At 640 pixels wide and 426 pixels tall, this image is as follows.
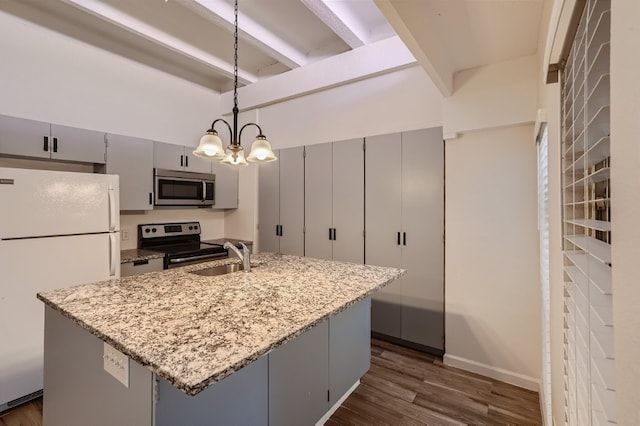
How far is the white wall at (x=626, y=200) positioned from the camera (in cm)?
42

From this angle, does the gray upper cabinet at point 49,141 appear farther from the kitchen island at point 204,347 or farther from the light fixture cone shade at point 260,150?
the light fixture cone shade at point 260,150

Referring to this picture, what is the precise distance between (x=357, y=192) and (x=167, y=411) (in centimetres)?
252

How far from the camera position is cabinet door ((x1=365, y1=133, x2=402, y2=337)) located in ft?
9.73

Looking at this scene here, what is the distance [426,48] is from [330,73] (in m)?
1.61

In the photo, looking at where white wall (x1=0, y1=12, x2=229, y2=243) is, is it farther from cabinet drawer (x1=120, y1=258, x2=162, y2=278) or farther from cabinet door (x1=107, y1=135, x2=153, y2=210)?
cabinet drawer (x1=120, y1=258, x2=162, y2=278)

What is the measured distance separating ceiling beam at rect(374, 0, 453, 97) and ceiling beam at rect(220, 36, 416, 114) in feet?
1.79

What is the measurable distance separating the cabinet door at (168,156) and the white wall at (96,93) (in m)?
0.36

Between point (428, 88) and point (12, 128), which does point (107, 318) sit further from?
point (428, 88)

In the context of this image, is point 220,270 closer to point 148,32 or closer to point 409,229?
point 409,229

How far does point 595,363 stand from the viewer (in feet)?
2.12

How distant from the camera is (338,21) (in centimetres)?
264

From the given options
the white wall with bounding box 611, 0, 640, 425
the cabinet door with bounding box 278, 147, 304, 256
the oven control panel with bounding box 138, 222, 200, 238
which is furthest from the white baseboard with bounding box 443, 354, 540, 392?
the oven control panel with bounding box 138, 222, 200, 238

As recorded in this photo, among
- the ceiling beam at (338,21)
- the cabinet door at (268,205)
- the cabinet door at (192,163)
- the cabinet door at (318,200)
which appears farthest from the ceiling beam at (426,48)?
the cabinet door at (192,163)

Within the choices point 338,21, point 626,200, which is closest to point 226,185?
point 338,21
